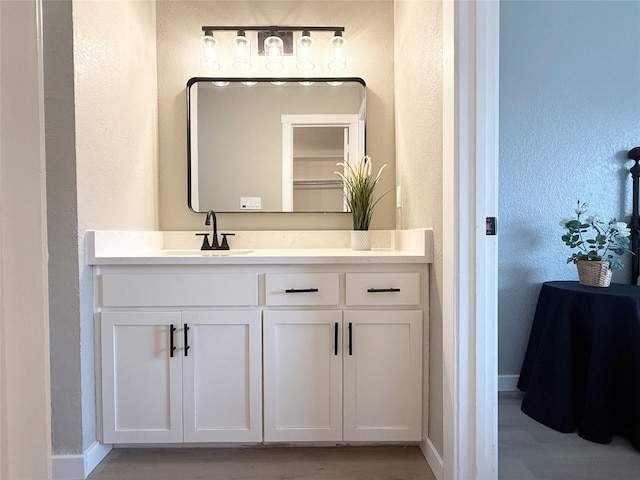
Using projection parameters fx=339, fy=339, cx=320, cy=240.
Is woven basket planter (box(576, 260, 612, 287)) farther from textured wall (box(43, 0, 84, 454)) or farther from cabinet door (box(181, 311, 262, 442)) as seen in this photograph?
textured wall (box(43, 0, 84, 454))

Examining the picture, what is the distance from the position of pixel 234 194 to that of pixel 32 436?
4.64 feet

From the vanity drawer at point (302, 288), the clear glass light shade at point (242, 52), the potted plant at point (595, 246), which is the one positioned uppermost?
the clear glass light shade at point (242, 52)

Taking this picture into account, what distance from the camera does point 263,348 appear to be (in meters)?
1.38

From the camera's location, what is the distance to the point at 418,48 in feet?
4.96

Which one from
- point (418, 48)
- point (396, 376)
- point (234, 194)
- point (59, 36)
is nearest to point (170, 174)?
point (234, 194)

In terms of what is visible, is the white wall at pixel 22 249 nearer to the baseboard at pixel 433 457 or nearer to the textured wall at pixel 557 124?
the baseboard at pixel 433 457

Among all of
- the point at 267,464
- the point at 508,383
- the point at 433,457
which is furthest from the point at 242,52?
the point at 508,383

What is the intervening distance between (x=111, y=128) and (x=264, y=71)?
0.89m

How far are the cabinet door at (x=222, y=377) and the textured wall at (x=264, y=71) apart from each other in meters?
0.74

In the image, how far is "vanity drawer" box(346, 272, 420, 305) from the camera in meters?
A: 1.39

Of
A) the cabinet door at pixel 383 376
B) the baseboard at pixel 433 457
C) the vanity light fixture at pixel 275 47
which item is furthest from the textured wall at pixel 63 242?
the baseboard at pixel 433 457

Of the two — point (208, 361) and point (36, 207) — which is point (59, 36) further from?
point (208, 361)

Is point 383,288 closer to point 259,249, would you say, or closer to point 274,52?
point 259,249

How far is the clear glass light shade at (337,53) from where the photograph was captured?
6.31 feet
